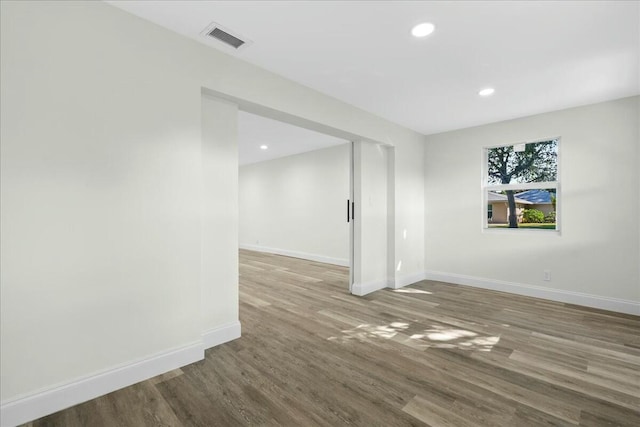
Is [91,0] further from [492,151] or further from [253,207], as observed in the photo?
[253,207]

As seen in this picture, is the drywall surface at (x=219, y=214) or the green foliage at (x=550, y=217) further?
the green foliage at (x=550, y=217)

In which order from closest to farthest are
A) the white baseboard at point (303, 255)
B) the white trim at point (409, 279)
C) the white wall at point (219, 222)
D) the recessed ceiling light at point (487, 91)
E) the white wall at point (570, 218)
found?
the white wall at point (219, 222), the recessed ceiling light at point (487, 91), the white wall at point (570, 218), the white trim at point (409, 279), the white baseboard at point (303, 255)

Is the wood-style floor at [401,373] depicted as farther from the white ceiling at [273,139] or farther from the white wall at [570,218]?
the white ceiling at [273,139]

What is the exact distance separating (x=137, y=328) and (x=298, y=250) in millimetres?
5408

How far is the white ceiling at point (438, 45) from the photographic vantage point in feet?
6.51

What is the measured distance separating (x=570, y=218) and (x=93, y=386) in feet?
16.7

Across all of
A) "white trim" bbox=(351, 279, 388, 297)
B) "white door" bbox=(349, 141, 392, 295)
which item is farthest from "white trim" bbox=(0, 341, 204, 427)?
"white door" bbox=(349, 141, 392, 295)

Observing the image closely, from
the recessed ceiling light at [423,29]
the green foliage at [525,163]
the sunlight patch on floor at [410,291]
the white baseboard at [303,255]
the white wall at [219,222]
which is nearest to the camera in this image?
the recessed ceiling light at [423,29]

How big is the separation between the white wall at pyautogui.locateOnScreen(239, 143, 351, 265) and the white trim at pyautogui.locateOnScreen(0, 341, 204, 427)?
4.38m

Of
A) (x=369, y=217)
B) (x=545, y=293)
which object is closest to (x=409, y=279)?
(x=369, y=217)

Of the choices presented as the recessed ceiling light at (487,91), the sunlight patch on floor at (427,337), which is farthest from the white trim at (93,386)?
the recessed ceiling light at (487,91)

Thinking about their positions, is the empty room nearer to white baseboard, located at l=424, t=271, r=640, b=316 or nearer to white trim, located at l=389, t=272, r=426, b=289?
white baseboard, located at l=424, t=271, r=640, b=316

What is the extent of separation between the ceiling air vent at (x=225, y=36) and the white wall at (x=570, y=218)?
147 inches

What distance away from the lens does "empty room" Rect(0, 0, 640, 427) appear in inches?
67.1
